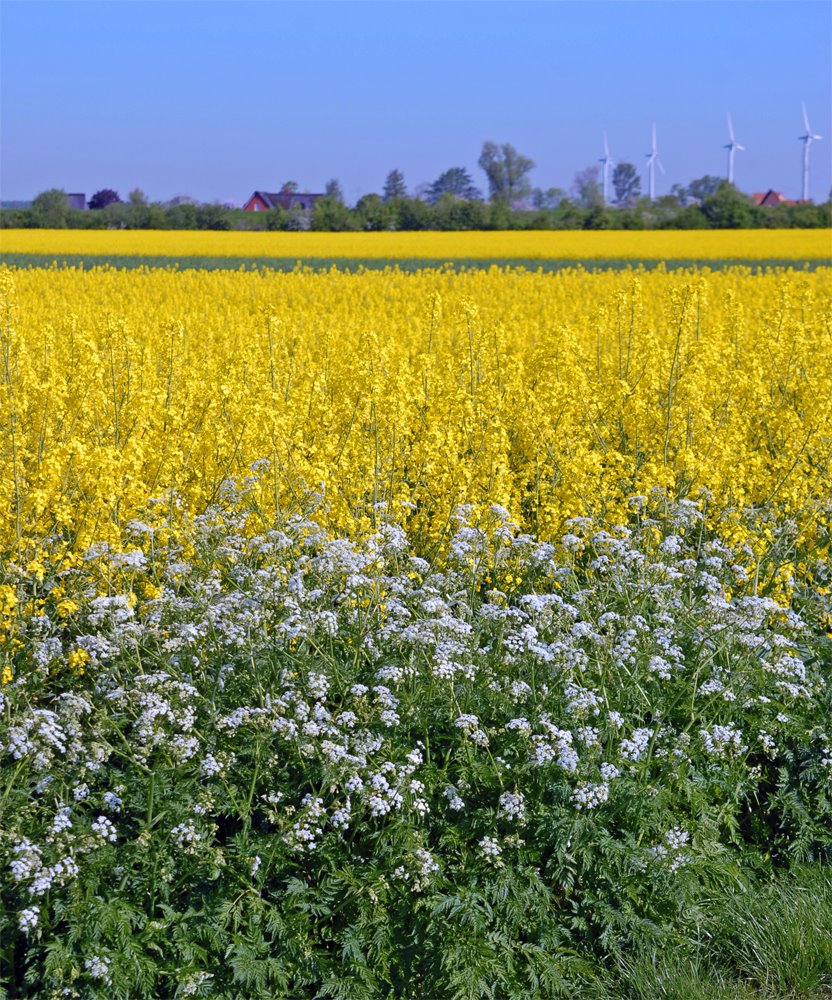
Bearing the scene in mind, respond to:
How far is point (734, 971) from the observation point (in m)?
4.14

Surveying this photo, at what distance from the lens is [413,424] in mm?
8477

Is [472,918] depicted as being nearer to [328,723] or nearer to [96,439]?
[328,723]

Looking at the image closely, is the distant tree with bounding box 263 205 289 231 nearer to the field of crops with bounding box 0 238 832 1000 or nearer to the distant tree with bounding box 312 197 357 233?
the distant tree with bounding box 312 197 357 233

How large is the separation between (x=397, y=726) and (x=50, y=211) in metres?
57.1

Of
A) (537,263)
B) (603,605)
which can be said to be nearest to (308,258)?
(537,263)

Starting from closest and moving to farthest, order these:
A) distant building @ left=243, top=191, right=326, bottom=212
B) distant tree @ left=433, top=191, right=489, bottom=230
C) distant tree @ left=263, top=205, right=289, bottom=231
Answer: distant tree @ left=433, top=191, right=489, bottom=230 < distant tree @ left=263, top=205, right=289, bottom=231 < distant building @ left=243, top=191, right=326, bottom=212

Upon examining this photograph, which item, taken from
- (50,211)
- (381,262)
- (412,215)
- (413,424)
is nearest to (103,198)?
(50,211)

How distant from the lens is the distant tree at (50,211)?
5556 cm

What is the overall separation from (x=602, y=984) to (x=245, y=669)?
6.51 feet

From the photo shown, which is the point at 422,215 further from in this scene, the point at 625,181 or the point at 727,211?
the point at 625,181

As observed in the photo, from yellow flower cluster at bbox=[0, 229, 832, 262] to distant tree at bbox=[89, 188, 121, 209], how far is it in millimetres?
12926

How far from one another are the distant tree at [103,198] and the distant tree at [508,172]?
28.7 m

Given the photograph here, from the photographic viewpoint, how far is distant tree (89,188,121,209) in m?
65.4

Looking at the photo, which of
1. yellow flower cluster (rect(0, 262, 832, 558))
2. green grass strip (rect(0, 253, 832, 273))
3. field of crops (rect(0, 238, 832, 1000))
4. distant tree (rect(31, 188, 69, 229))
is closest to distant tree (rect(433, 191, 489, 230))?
green grass strip (rect(0, 253, 832, 273))
